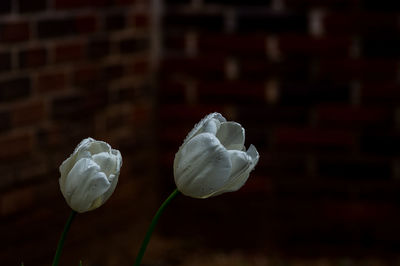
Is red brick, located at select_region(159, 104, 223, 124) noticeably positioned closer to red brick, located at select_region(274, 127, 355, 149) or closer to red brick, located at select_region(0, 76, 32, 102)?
red brick, located at select_region(274, 127, 355, 149)

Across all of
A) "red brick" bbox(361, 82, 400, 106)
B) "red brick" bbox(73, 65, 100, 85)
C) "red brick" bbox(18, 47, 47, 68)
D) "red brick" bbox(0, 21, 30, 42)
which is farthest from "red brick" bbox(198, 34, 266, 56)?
"red brick" bbox(0, 21, 30, 42)

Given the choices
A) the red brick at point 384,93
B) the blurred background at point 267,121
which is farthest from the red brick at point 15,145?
the red brick at point 384,93

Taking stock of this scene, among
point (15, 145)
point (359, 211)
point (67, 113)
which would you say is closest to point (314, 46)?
point (359, 211)

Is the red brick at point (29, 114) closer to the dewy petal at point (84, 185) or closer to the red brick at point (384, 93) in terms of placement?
the red brick at point (384, 93)

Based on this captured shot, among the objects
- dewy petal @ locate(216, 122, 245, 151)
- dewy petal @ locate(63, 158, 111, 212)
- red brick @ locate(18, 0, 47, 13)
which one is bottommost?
red brick @ locate(18, 0, 47, 13)

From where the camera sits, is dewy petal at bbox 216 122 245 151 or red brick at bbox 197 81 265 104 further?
red brick at bbox 197 81 265 104
